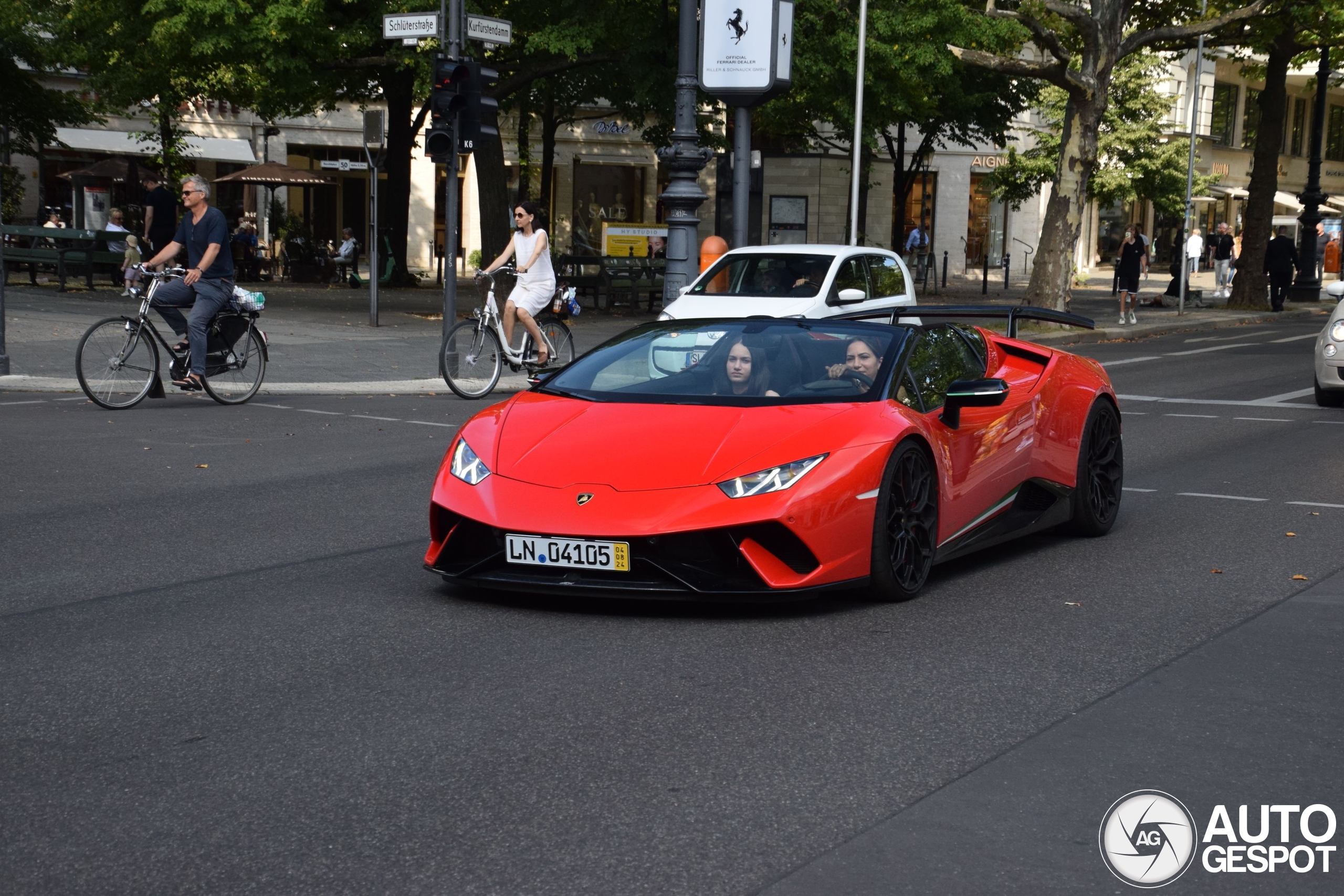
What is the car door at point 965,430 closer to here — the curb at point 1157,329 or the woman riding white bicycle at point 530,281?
the woman riding white bicycle at point 530,281

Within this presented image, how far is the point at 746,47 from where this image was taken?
20000 mm

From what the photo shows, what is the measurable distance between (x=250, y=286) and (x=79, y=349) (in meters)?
21.0

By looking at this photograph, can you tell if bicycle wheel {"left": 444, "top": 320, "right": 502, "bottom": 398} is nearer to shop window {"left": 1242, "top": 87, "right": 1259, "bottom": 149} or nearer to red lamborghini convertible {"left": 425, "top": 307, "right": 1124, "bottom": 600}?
red lamborghini convertible {"left": 425, "top": 307, "right": 1124, "bottom": 600}

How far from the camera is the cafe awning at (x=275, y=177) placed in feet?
122

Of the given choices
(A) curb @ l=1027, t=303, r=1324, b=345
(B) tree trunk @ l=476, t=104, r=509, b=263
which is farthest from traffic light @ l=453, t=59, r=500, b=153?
(B) tree trunk @ l=476, t=104, r=509, b=263

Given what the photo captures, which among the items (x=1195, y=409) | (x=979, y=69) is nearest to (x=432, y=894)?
(x=1195, y=409)

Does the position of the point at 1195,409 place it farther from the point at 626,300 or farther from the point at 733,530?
the point at 626,300

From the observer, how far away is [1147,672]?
573 cm

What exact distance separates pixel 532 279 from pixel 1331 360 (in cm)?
781

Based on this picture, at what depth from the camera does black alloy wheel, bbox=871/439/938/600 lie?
6574 millimetres

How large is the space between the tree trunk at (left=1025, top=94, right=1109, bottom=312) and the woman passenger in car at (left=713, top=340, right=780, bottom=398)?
73.5ft

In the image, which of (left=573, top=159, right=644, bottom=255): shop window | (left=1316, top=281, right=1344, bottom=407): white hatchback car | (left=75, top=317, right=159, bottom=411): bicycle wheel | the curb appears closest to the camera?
(left=75, top=317, right=159, bottom=411): bicycle wheel

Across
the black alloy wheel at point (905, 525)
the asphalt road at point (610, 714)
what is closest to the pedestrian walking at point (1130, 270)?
the asphalt road at point (610, 714)

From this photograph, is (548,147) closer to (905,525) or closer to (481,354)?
(481,354)
